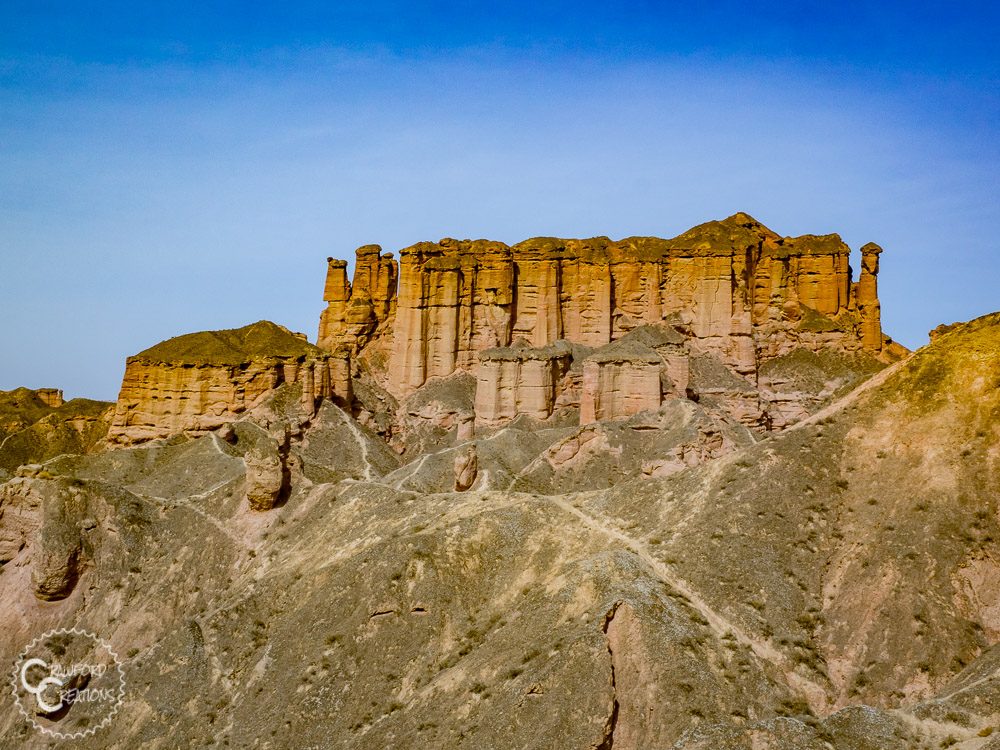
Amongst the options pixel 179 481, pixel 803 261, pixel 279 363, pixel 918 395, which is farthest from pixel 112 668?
pixel 803 261

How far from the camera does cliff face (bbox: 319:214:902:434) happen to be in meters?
89.2

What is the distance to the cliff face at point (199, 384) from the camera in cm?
7762

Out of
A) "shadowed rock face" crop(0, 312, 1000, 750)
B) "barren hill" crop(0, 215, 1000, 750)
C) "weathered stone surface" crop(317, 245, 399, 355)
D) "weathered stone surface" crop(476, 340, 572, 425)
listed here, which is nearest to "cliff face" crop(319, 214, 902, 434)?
"weathered stone surface" crop(317, 245, 399, 355)

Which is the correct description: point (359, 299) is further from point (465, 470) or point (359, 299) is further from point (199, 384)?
point (465, 470)

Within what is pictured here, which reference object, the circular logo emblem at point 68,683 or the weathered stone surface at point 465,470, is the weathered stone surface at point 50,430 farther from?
the circular logo emblem at point 68,683

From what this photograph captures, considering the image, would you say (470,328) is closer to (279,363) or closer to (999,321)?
(279,363)

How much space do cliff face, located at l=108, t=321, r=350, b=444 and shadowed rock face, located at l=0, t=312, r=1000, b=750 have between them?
2799cm

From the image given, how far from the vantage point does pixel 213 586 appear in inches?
1651

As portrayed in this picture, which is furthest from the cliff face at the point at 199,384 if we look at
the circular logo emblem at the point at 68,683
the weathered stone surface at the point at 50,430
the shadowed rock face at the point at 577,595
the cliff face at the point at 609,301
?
the circular logo emblem at the point at 68,683

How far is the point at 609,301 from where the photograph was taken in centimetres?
9238

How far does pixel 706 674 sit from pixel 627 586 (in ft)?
13.3

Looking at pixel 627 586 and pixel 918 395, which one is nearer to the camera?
pixel 627 586

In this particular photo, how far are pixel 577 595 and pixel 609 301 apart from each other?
62.4 m

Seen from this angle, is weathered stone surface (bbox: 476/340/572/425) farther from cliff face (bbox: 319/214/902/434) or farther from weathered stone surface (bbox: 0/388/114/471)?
weathered stone surface (bbox: 0/388/114/471)
